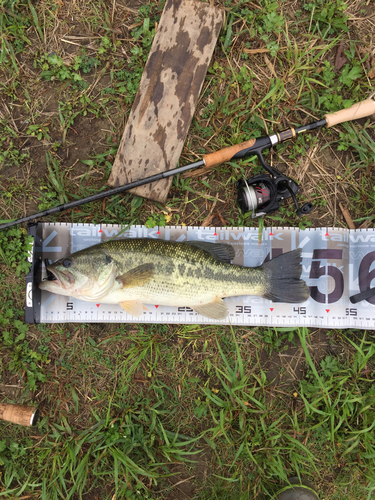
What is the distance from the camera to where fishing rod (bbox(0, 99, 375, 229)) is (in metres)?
3.68

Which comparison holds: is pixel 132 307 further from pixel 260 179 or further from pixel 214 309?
pixel 260 179

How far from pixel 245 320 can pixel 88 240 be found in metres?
2.31

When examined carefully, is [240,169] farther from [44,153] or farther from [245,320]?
[44,153]

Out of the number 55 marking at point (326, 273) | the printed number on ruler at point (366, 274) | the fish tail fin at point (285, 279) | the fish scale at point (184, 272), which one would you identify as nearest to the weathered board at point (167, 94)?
the fish scale at point (184, 272)

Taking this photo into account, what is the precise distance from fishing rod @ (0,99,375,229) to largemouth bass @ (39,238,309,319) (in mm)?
634

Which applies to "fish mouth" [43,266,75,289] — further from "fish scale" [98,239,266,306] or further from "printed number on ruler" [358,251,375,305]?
"printed number on ruler" [358,251,375,305]

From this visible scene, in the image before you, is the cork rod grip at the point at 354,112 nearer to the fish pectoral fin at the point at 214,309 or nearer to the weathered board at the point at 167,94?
the weathered board at the point at 167,94

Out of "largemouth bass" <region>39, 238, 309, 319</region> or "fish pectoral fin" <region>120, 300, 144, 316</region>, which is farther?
"fish pectoral fin" <region>120, 300, 144, 316</region>

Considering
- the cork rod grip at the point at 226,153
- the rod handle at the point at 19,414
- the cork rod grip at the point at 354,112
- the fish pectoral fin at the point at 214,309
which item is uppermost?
the cork rod grip at the point at 354,112

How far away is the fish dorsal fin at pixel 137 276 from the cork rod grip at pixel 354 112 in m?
2.94

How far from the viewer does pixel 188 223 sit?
4043mm

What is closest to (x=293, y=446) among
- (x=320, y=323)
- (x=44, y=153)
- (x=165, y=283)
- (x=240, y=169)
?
(x=320, y=323)

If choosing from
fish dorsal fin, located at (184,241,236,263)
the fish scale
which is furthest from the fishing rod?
the fish scale

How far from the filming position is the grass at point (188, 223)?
382cm
